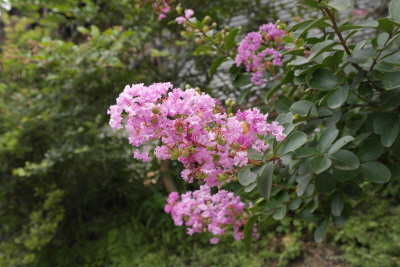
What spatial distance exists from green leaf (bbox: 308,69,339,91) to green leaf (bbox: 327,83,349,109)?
2 cm

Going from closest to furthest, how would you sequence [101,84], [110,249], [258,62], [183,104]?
[183,104] < [258,62] < [101,84] < [110,249]

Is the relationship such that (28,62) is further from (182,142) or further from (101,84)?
(182,142)

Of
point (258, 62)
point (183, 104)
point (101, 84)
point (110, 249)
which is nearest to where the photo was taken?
point (183, 104)

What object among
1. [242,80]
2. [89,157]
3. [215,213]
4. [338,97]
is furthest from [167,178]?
[338,97]

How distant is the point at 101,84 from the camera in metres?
2.50

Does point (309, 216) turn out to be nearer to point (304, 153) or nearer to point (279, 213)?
point (279, 213)

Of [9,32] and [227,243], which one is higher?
[9,32]

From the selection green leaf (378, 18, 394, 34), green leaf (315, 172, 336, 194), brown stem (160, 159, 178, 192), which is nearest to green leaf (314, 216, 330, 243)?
green leaf (315, 172, 336, 194)

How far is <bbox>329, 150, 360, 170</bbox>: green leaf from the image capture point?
75 centimetres

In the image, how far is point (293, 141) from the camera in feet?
2.31

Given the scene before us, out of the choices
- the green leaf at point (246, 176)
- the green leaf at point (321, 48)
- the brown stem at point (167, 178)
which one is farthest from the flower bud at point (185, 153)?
the brown stem at point (167, 178)

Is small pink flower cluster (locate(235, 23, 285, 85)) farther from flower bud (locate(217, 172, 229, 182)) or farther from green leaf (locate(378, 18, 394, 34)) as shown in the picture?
flower bud (locate(217, 172, 229, 182))

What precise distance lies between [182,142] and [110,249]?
232 centimetres

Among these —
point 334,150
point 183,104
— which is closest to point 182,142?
point 183,104
